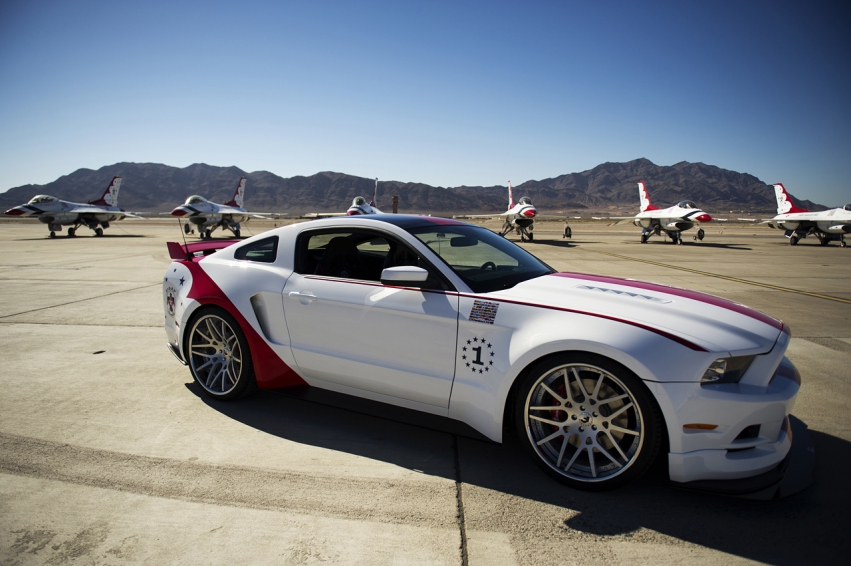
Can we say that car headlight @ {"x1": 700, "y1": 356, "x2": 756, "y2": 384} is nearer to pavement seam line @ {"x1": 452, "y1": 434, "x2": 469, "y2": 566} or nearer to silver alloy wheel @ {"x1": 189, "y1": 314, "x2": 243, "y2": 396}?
pavement seam line @ {"x1": 452, "y1": 434, "x2": 469, "y2": 566}

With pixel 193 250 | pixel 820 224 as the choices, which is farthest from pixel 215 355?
pixel 820 224

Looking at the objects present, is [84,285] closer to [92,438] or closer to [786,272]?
[92,438]

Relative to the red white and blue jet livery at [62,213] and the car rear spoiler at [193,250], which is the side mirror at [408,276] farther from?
the red white and blue jet livery at [62,213]

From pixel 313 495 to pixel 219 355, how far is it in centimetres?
188

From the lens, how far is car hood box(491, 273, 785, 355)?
2.66 metres

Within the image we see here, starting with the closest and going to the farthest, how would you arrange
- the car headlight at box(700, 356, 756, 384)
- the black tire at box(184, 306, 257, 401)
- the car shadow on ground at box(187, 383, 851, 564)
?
the car shadow on ground at box(187, 383, 851, 564) → the car headlight at box(700, 356, 756, 384) → the black tire at box(184, 306, 257, 401)

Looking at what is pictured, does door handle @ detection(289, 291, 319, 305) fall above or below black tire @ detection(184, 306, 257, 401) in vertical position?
above

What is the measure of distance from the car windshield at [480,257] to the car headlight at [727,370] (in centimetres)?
129

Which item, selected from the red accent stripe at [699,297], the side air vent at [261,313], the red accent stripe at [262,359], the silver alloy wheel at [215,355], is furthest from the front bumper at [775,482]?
the silver alloy wheel at [215,355]

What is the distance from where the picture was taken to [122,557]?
7.43ft

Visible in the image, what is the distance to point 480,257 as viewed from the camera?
12.2 feet

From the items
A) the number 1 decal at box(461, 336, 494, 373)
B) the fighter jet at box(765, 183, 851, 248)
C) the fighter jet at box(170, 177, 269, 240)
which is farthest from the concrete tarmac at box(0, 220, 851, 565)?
the fighter jet at box(765, 183, 851, 248)

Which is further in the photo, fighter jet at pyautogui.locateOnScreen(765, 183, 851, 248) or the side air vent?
fighter jet at pyautogui.locateOnScreen(765, 183, 851, 248)

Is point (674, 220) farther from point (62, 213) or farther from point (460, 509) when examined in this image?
point (62, 213)
